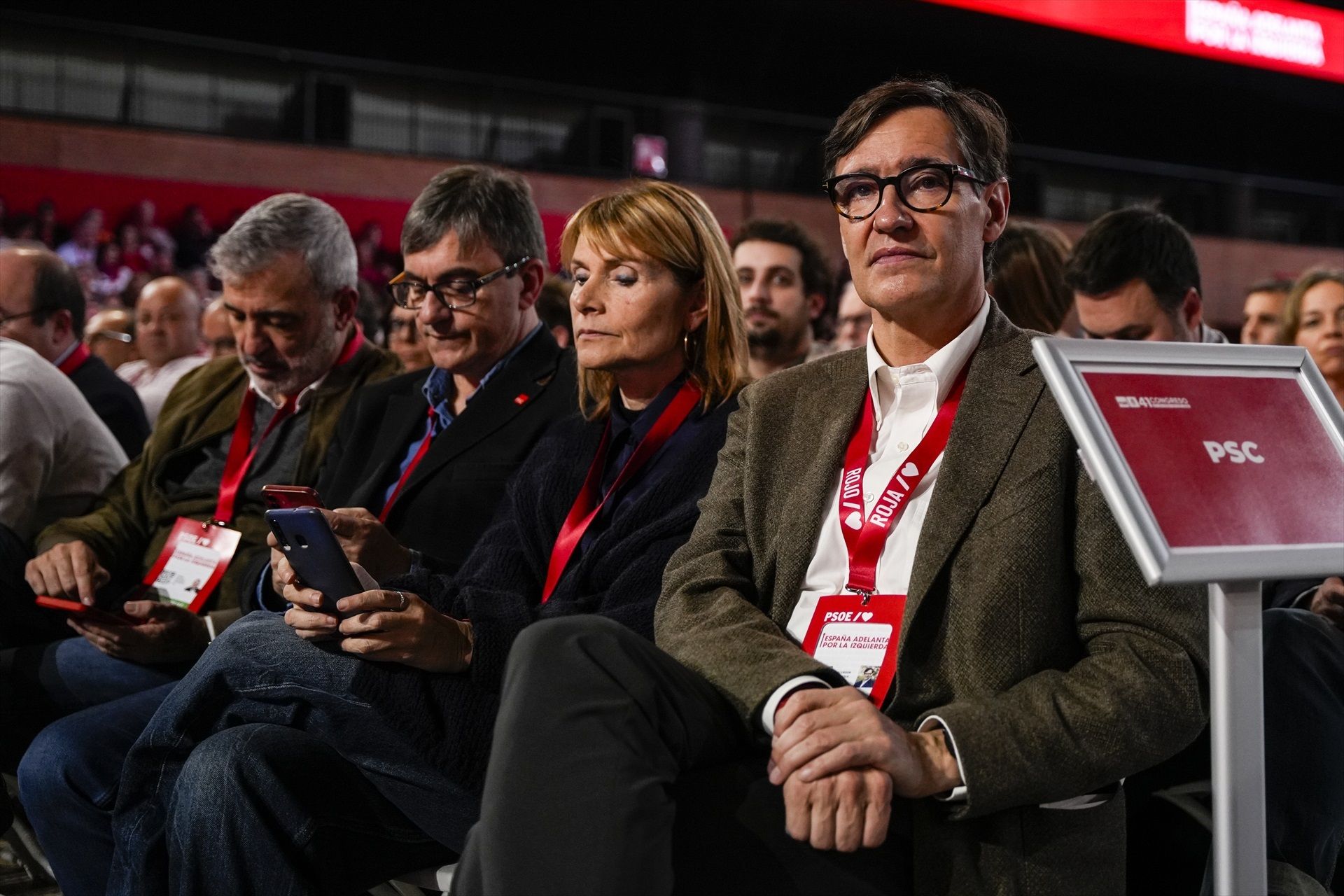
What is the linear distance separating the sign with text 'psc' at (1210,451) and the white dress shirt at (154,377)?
3.62m

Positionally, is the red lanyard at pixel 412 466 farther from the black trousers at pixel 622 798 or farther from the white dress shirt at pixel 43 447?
the black trousers at pixel 622 798

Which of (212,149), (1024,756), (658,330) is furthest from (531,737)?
(212,149)

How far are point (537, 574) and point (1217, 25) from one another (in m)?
11.4

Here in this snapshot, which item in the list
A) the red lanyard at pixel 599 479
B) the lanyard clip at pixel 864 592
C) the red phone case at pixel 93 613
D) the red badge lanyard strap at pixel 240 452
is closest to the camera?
the lanyard clip at pixel 864 592

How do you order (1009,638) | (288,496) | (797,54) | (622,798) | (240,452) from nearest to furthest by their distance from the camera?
(622,798) < (1009,638) < (288,496) < (240,452) < (797,54)

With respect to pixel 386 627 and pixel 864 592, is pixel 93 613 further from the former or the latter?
pixel 864 592

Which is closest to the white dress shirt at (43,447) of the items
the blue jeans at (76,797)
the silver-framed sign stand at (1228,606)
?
the blue jeans at (76,797)

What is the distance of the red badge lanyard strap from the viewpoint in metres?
2.62

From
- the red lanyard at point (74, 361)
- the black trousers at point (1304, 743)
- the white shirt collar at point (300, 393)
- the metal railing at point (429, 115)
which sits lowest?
the black trousers at point (1304, 743)

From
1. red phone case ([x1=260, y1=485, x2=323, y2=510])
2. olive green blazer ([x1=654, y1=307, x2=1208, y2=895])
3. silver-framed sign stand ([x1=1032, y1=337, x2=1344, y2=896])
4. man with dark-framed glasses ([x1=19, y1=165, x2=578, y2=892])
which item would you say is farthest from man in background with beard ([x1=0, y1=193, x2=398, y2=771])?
silver-framed sign stand ([x1=1032, y1=337, x2=1344, y2=896])

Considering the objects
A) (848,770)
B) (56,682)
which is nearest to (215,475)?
(56,682)

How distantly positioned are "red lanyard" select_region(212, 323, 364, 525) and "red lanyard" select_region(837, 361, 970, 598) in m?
1.56

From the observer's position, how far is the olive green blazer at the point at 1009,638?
1279 mm

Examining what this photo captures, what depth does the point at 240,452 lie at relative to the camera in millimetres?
2715
